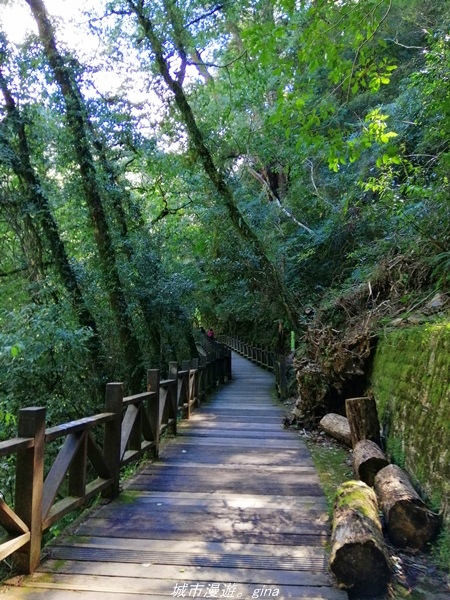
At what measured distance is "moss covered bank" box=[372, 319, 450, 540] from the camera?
11.8 ft

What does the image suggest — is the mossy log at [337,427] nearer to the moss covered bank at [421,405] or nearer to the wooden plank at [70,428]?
the moss covered bank at [421,405]

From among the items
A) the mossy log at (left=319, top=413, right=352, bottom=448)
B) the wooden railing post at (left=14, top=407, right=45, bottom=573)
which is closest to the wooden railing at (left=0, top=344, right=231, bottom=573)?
the wooden railing post at (left=14, top=407, right=45, bottom=573)

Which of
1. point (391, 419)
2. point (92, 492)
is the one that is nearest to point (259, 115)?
point (391, 419)

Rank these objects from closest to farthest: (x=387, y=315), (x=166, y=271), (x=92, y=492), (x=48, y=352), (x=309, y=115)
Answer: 1. (x=92, y=492)
2. (x=309, y=115)
3. (x=387, y=315)
4. (x=48, y=352)
5. (x=166, y=271)

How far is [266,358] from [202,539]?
56.5ft

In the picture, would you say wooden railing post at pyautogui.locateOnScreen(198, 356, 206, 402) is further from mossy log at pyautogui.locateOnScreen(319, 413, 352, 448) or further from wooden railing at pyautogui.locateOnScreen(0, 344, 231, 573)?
wooden railing at pyautogui.locateOnScreen(0, 344, 231, 573)

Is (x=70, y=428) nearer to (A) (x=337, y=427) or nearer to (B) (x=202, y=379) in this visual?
(A) (x=337, y=427)

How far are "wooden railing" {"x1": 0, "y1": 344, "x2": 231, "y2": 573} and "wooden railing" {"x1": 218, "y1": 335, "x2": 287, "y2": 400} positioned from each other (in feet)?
22.4

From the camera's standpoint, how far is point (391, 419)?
5215 millimetres

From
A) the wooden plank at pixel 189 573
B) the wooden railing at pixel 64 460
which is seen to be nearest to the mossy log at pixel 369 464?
the wooden plank at pixel 189 573

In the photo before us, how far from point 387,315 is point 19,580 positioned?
5708mm

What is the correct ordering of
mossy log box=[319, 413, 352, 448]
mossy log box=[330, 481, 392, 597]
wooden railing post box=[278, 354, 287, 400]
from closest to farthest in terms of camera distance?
mossy log box=[330, 481, 392, 597], mossy log box=[319, 413, 352, 448], wooden railing post box=[278, 354, 287, 400]

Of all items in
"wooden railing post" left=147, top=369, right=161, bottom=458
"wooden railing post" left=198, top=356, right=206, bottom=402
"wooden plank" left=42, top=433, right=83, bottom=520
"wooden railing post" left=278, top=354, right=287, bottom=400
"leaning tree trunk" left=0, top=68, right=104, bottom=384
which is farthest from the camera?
"wooden railing post" left=278, top=354, right=287, bottom=400

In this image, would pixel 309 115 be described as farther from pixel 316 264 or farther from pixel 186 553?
pixel 316 264
